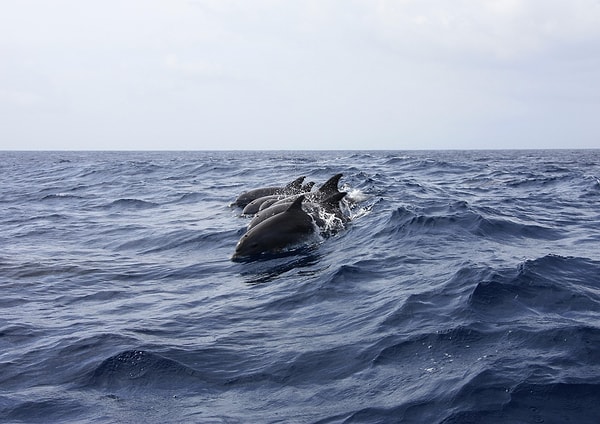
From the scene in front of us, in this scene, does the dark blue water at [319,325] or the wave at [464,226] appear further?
the wave at [464,226]

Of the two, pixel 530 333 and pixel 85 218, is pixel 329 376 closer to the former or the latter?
pixel 530 333

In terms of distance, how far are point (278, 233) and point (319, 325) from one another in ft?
18.9

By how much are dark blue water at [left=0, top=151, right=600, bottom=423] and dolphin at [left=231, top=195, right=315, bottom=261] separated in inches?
25.3

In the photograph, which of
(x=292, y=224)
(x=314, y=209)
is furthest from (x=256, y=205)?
(x=292, y=224)

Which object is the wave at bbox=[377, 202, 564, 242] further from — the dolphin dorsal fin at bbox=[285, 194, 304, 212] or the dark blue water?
the dolphin dorsal fin at bbox=[285, 194, 304, 212]

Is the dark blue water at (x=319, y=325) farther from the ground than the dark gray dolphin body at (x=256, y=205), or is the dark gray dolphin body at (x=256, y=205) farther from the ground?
the dark gray dolphin body at (x=256, y=205)

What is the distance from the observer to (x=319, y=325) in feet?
29.6

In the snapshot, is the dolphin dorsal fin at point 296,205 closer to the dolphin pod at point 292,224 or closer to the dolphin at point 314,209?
the dolphin pod at point 292,224

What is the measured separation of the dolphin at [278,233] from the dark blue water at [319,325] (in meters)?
0.64

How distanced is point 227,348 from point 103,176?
3763 centimetres

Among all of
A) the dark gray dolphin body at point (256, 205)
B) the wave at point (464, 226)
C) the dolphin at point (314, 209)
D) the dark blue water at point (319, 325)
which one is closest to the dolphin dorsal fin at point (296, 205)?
the dolphin at point (314, 209)

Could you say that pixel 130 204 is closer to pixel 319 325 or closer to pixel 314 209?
pixel 314 209

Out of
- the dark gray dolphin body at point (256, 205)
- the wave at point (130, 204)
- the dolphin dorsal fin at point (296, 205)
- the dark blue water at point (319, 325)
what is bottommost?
the dark blue water at point (319, 325)

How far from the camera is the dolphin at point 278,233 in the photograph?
14.3 metres
